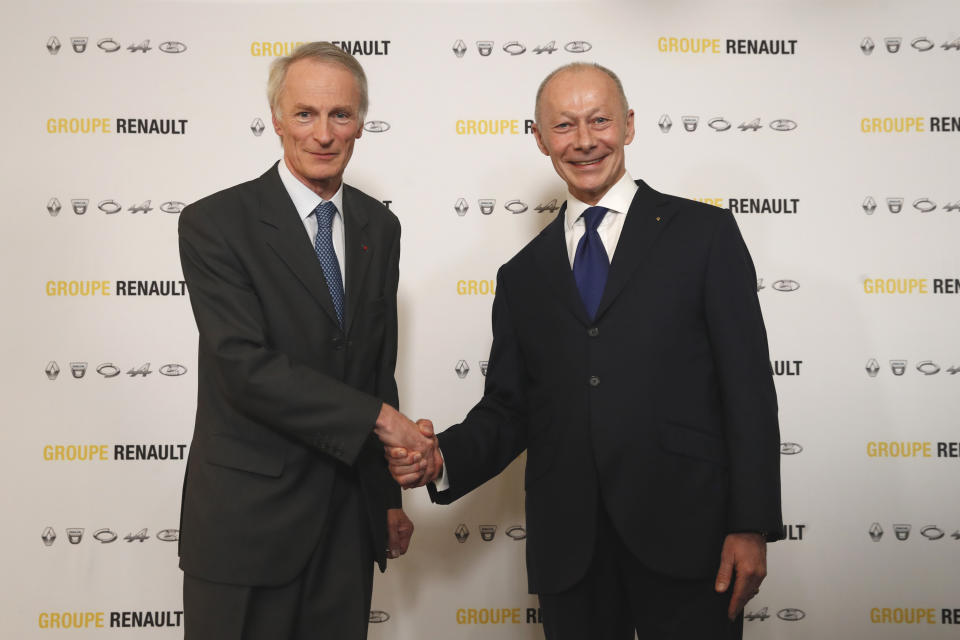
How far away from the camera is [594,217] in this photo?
2.13 m

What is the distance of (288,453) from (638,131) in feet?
6.62

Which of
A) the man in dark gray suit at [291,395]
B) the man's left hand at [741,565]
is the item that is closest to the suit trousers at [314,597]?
the man in dark gray suit at [291,395]

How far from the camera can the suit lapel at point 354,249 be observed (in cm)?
195

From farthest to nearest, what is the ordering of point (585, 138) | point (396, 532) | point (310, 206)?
point (396, 532) → point (585, 138) → point (310, 206)

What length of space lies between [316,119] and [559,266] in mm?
757

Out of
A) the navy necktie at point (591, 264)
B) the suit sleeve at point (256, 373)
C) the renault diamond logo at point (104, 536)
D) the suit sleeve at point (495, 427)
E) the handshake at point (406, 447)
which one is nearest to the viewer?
the suit sleeve at point (256, 373)

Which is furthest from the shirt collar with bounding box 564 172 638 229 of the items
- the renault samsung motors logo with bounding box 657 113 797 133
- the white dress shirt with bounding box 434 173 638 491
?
the renault samsung motors logo with bounding box 657 113 797 133

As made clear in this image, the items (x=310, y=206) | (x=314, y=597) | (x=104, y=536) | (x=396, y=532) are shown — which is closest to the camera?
(x=314, y=597)

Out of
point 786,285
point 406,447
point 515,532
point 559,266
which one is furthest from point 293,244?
point 786,285

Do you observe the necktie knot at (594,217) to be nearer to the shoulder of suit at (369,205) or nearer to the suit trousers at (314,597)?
the shoulder of suit at (369,205)

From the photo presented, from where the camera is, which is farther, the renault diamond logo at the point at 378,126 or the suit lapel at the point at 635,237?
the renault diamond logo at the point at 378,126

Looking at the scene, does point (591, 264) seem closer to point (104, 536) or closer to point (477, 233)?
point (477, 233)

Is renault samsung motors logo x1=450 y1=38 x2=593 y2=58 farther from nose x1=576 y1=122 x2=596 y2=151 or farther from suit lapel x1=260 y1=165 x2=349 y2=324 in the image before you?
suit lapel x1=260 y1=165 x2=349 y2=324

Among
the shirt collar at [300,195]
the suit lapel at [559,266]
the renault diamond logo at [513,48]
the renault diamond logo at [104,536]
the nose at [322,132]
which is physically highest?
the renault diamond logo at [513,48]
